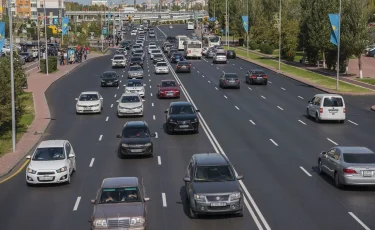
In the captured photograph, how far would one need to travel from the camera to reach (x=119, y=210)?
16453 mm

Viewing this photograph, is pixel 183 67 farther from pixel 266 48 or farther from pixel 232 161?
pixel 232 161

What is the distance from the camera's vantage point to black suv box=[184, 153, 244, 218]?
17812 millimetres

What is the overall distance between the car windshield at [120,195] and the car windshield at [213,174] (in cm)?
238

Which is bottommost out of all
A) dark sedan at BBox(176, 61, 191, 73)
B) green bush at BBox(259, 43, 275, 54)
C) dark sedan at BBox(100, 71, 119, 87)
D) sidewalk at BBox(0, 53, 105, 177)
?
sidewalk at BBox(0, 53, 105, 177)

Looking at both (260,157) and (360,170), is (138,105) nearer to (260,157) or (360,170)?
(260,157)

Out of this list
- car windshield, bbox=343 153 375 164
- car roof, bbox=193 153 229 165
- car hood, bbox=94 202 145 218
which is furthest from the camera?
car windshield, bbox=343 153 375 164

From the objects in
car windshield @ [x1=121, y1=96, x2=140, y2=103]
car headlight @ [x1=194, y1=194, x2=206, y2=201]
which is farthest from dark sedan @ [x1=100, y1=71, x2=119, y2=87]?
car headlight @ [x1=194, y1=194, x2=206, y2=201]

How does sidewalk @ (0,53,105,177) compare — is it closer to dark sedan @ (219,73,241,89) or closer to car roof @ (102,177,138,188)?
car roof @ (102,177,138,188)

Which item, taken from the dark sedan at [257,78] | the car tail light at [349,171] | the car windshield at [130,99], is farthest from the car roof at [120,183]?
the dark sedan at [257,78]

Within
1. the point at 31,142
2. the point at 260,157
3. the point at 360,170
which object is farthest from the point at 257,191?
the point at 31,142

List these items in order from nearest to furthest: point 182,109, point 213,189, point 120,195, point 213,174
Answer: point 120,195
point 213,189
point 213,174
point 182,109

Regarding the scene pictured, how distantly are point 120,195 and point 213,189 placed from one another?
273 cm

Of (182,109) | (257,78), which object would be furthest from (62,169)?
(257,78)

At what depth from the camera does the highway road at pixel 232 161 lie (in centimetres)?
1870
